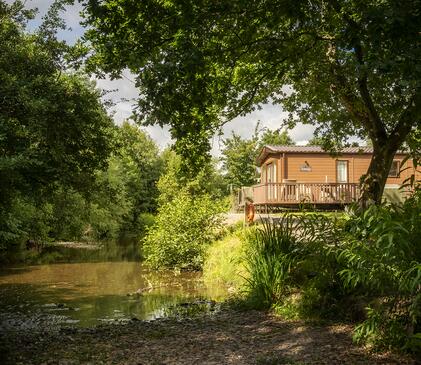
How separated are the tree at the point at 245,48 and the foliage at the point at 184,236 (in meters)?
7.67

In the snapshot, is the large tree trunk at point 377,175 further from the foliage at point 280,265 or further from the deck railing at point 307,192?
the deck railing at point 307,192

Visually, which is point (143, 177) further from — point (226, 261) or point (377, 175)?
point (377, 175)

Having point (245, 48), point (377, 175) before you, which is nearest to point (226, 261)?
point (377, 175)

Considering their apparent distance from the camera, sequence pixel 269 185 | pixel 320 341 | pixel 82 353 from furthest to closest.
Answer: pixel 269 185 < pixel 82 353 < pixel 320 341

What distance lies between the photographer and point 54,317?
11398mm

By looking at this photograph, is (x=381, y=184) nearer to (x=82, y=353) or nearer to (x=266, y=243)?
(x=266, y=243)

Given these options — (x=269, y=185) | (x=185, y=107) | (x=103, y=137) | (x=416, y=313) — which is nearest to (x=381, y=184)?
(x=185, y=107)

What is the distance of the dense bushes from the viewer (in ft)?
14.6

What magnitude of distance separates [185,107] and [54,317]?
6779 mm

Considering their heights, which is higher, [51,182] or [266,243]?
[51,182]

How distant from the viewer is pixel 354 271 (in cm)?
484

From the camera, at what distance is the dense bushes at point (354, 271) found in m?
4.46

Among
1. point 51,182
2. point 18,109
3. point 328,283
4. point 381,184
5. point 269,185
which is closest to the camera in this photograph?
point 328,283

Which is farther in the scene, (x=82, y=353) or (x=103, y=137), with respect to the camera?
(x=103, y=137)
